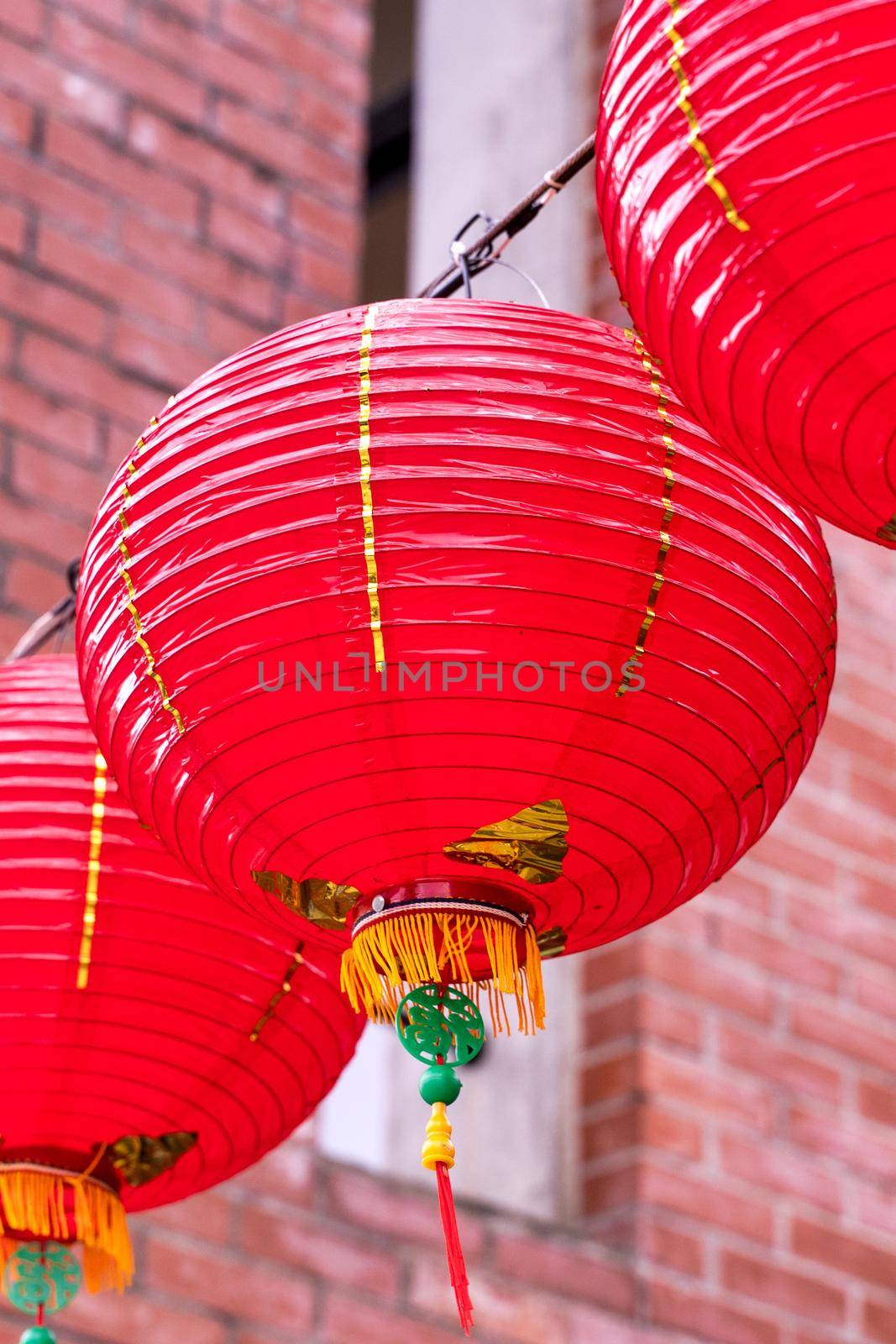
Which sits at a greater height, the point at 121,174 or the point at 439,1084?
the point at 121,174

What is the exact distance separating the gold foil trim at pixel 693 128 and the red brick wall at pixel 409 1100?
129cm

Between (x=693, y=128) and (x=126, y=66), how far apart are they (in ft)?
5.31

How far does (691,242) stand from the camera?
72cm

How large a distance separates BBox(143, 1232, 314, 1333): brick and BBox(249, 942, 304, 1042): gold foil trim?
844 mm

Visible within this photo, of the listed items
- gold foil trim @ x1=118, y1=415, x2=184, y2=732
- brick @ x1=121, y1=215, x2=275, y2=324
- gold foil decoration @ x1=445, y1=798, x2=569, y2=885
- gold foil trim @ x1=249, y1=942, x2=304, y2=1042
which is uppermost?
brick @ x1=121, y1=215, x2=275, y2=324

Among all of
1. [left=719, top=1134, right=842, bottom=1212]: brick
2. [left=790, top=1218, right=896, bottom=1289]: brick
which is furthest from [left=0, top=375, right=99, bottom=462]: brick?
[left=790, top=1218, right=896, bottom=1289]: brick

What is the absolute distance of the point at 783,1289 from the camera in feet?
6.93

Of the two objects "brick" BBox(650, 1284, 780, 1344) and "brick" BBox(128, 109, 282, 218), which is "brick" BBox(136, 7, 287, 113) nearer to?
"brick" BBox(128, 109, 282, 218)

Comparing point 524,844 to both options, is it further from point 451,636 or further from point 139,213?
point 139,213

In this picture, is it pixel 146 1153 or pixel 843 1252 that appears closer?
pixel 146 1153

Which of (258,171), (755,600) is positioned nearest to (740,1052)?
(258,171)

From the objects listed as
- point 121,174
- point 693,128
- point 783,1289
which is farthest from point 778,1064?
point 693,128

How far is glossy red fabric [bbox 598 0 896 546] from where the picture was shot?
0.67 m

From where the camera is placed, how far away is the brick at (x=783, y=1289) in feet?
→ 6.85
